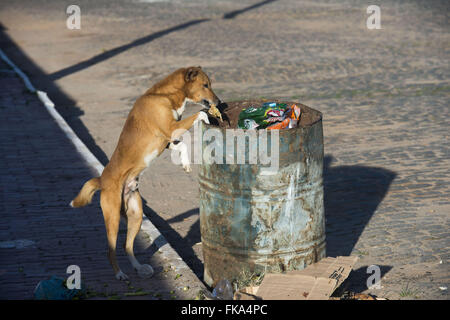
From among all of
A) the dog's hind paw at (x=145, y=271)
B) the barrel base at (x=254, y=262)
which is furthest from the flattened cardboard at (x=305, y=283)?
the dog's hind paw at (x=145, y=271)

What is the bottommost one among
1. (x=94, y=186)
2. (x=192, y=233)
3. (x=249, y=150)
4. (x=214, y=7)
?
(x=192, y=233)

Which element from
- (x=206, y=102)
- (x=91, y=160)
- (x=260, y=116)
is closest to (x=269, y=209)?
(x=260, y=116)

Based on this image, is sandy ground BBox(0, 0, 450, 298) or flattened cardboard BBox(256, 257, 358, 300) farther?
sandy ground BBox(0, 0, 450, 298)

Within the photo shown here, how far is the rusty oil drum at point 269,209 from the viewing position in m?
5.73

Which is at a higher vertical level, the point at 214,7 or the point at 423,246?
the point at 214,7

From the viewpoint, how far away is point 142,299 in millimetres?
5898

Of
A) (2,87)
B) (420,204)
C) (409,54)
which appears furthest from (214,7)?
(420,204)

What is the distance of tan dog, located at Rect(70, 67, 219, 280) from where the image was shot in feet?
20.4

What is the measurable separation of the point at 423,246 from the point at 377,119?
A: 5.49 metres

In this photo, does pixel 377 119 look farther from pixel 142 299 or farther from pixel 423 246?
pixel 142 299

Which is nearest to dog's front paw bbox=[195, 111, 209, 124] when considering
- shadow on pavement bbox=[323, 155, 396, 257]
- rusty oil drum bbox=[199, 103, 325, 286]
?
rusty oil drum bbox=[199, 103, 325, 286]

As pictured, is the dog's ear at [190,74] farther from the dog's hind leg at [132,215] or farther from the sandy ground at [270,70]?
the sandy ground at [270,70]

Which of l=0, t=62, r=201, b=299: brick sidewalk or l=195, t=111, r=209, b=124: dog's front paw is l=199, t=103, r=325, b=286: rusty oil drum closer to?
l=195, t=111, r=209, b=124: dog's front paw

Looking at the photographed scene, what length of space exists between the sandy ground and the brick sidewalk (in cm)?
73
